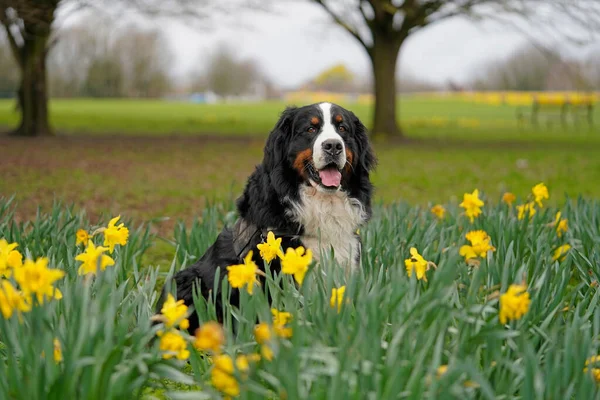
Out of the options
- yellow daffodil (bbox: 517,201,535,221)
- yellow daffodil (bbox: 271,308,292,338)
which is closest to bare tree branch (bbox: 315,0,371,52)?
yellow daffodil (bbox: 517,201,535,221)

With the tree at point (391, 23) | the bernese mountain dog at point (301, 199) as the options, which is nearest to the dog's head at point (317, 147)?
the bernese mountain dog at point (301, 199)

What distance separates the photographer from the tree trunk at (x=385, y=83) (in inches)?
680

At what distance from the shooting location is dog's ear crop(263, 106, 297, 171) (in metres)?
3.84

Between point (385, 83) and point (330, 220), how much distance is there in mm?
14151

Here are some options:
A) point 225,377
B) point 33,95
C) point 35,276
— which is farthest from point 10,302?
point 33,95

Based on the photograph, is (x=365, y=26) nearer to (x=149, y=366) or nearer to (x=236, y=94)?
(x=149, y=366)

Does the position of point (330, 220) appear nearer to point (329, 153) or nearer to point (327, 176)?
point (327, 176)

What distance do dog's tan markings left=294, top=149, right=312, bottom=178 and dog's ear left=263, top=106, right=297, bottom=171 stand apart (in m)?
0.10

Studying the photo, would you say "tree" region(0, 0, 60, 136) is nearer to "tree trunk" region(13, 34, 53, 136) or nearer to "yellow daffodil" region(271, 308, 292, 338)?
"tree trunk" region(13, 34, 53, 136)

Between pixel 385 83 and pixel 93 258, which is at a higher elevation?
pixel 385 83

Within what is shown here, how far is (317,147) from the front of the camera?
3.65 metres

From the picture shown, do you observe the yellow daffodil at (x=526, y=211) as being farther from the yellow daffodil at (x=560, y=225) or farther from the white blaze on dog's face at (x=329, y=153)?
the white blaze on dog's face at (x=329, y=153)

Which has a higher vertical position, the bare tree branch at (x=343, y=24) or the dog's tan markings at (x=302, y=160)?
the bare tree branch at (x=343, y=24)

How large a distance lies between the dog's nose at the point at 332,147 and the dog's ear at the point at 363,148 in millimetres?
364
